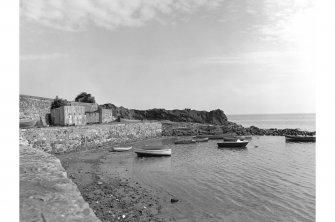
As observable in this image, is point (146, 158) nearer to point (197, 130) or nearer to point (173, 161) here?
point (173, 161)

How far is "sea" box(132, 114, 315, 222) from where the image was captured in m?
13.0

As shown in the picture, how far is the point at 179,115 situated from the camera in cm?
9600

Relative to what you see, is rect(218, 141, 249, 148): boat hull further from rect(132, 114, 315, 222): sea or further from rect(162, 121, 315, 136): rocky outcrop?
rect(162, 121, 315, 136): rocky outcrop

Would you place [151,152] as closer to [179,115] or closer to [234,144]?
[234,144]

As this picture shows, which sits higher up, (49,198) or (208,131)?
(49,198)

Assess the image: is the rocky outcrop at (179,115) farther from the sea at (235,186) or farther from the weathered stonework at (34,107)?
the sea at (235,186)

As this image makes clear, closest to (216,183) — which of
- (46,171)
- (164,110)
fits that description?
(46,171)

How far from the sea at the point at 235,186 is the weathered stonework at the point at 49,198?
8658mm

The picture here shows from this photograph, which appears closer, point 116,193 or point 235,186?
point 116,193

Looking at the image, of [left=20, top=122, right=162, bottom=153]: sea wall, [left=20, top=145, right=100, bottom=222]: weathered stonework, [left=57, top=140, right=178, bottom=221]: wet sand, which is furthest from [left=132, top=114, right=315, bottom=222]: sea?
[left=20, top=122, right=162, bottom=153]: sea wall

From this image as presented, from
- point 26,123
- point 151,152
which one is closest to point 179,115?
point 151,152

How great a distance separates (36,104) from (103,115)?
47.1 feet
